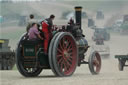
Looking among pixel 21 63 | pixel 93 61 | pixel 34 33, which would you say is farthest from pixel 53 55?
pixel 93 61

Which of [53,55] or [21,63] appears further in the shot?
[21,63]

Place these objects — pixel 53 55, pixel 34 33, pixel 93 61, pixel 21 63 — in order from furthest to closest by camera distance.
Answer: pixel 93 61 → pixel 21 63 → pixel 34 33 → pixel 53 55

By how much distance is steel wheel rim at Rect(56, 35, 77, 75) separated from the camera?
15.7 m

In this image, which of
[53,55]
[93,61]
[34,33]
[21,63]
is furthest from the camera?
[93,61]

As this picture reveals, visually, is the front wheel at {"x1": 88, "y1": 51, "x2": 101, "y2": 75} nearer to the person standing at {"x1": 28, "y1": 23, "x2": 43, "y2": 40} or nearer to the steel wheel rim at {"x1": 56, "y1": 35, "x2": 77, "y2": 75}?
the steel wheel rim at {"x1": 56, "y1": 35, "x2": 77, "y2": 75}

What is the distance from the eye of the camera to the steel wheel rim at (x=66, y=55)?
15.7 metres

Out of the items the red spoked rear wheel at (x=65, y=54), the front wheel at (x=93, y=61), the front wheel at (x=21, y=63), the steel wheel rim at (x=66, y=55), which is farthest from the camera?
the front wheel at (x=93, y=61)

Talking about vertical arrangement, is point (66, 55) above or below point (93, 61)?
above

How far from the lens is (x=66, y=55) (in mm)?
15938

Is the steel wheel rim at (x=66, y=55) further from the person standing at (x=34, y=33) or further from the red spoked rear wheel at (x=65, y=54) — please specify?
the person standing at (x=34, y=33)

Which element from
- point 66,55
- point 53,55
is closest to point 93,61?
point 66,55

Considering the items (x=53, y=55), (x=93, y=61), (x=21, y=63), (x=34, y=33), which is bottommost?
(x=93, y=61)

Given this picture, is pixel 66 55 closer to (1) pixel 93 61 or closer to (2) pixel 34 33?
(2) pixel 34 33

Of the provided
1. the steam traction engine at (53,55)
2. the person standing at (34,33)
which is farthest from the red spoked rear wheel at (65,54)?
the person standing at (34,33)
